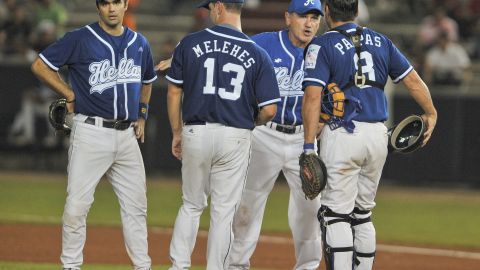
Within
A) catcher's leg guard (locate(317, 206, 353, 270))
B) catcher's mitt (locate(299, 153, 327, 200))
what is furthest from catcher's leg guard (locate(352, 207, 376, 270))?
catcher's mitt (locate(299, 153, 327, 200))

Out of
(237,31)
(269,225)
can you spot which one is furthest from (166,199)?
(237,31)

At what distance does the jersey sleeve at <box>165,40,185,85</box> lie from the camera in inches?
323

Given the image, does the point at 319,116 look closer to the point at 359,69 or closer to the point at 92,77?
the point at 359,69

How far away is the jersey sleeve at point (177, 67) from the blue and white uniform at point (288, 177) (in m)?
1.15

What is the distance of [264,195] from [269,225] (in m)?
5.06

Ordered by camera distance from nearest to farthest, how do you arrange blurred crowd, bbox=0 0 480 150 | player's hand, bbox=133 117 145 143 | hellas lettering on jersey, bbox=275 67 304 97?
player's hand, bbox=133 117 145 143
hellas lettering on jersey, bbox=275 67 304 97
blurred crowd, bbox=0 0 480 150

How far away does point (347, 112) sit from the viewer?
8.12m

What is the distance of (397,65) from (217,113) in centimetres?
145

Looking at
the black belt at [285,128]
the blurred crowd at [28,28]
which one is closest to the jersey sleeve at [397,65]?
the black belt at [285,128]

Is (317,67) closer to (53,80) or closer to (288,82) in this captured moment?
(288,82)

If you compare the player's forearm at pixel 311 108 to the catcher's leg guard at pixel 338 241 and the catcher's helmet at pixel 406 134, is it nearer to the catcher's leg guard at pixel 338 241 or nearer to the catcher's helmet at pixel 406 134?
the catcher's leg guard at pixel 338 241

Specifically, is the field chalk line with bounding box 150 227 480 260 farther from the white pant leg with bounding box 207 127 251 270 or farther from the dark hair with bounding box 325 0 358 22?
the dark hair with bounding box 325 0 358 22

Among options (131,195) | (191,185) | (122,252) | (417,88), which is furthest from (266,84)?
(122,252)

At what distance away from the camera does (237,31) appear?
8234 millimetres
